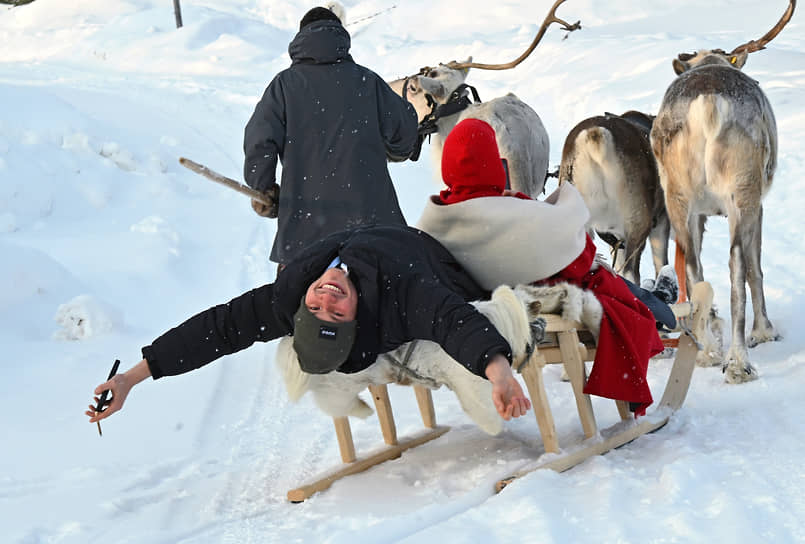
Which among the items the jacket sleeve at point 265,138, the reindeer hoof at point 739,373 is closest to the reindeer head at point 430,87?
the jacket sleeve at point 265,138

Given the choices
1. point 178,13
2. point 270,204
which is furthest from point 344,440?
point 178,13

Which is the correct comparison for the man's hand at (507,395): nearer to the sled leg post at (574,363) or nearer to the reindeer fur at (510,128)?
the sled leg post at (574,363)

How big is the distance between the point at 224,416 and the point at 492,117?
2.98 meters

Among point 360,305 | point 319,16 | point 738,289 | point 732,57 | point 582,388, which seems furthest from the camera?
point 732,57

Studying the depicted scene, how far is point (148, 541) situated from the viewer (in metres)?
3.10

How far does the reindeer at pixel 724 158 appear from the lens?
17.0 ft

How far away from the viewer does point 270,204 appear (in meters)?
4.68

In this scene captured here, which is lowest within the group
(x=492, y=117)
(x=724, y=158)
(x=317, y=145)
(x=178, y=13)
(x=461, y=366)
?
(x=461, y=366)

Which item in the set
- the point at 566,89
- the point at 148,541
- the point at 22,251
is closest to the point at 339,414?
the point at 148,541

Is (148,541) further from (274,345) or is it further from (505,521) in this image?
(274,345)

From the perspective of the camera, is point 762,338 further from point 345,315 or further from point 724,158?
point 345,315

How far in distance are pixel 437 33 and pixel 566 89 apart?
11.5 meters

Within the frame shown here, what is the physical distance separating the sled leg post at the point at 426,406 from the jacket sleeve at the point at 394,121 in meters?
1.39

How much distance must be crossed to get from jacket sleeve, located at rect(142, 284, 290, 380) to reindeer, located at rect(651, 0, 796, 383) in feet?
9.23
